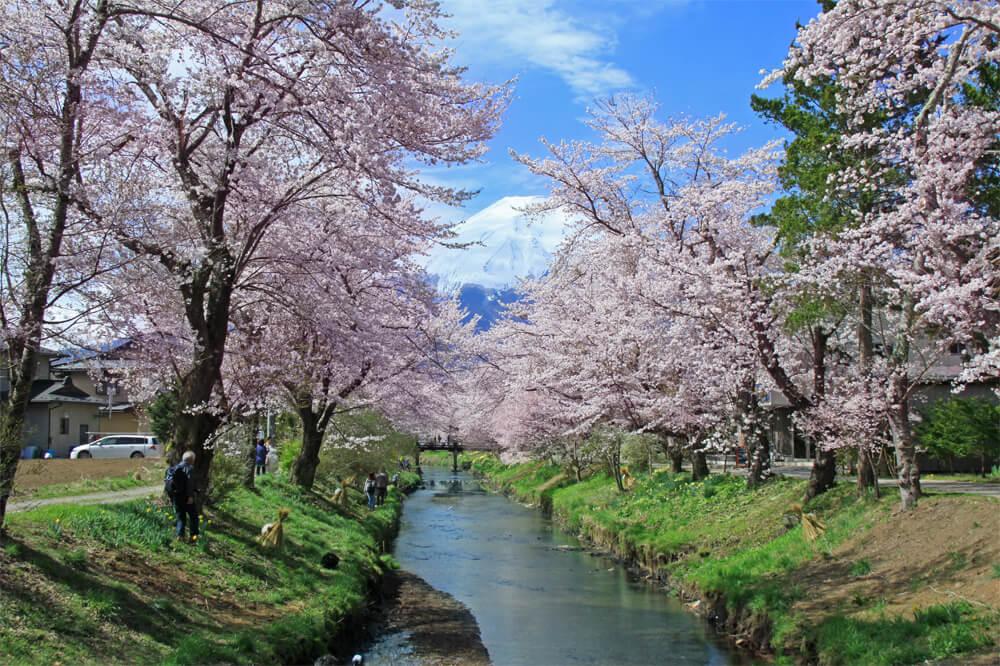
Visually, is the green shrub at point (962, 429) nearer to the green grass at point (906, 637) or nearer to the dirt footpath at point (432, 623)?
the green grass at point (906, 637)

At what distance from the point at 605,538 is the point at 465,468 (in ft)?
174

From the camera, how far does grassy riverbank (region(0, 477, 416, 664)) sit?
769 centimetres

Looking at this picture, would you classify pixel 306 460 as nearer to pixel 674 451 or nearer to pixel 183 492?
pixel 183 492

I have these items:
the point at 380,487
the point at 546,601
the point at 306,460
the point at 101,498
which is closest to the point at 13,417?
the point at 101,498

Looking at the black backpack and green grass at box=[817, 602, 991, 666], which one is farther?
the black backpack

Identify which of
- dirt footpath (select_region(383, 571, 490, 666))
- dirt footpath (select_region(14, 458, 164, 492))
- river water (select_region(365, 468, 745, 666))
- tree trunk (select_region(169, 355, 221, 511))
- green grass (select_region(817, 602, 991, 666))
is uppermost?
tree trunk (select_region(169, 355, 221, 511))

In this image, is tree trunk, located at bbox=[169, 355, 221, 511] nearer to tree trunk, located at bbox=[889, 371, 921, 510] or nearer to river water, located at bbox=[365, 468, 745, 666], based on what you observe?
river water, located at bbox=[365, 468, 745, 666]

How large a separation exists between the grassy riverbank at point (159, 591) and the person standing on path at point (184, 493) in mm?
207

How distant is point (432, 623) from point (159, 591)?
5828 millimetres

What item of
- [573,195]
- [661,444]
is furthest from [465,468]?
[573,195]

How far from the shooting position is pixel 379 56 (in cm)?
965

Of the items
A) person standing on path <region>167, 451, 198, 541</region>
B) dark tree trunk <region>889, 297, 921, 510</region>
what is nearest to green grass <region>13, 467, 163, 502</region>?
person standing on path <region>167, 451, 198, 541</region>

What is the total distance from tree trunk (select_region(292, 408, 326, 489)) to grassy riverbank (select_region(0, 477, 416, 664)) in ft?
17.8

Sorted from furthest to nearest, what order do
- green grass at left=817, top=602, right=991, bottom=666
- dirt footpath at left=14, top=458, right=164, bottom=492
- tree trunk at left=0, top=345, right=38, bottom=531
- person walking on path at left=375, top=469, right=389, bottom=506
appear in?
person walking on path at left=375, top=469, right=389, bottom=506
dirt footpath at left=14, top=458, right=164, bottom=492
green grass at left=817, top=602, right=991, bottom=666
tree trunk at left=0, top=345, right=38, bottom=531
